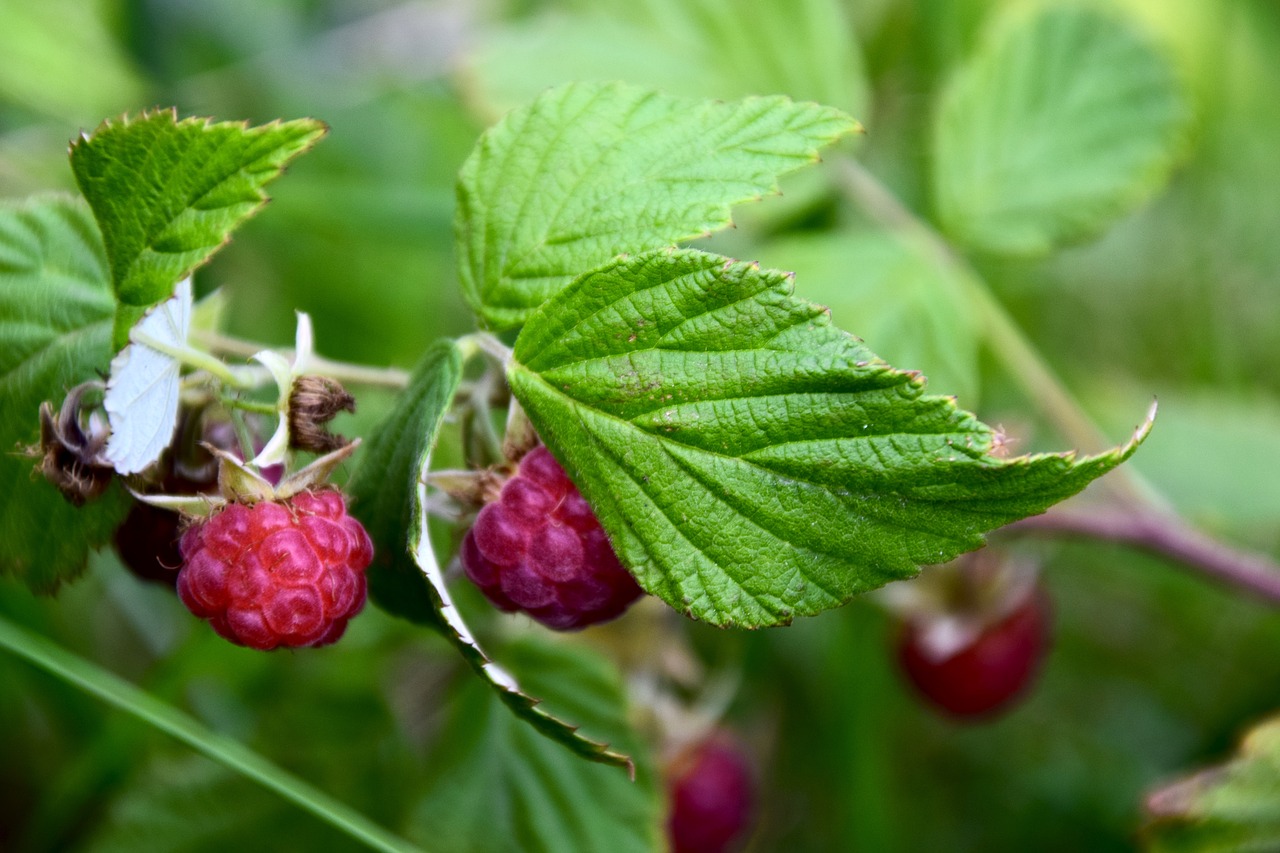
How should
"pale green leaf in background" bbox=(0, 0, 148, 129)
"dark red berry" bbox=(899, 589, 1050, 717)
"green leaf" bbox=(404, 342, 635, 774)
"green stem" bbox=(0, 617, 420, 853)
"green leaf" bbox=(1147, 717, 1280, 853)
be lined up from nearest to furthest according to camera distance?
"green leaf" bbox=(404, 342, 635, 774) → "green stem" bbox=(0, 617, 420, 853) → "green leaf" bbox=(1147, 717, 1280, 853) → "dark red berry" bbox=(899, 589, 1050, 717) → "pale green leaf in background" bbox=(0, 0, 148, 129)

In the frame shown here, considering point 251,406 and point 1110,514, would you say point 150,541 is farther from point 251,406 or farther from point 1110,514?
point 1110,514

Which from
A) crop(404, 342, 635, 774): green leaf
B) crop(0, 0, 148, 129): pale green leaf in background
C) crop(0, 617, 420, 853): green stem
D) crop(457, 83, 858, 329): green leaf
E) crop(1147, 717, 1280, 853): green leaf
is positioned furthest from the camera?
crop(0, 0, 148, 129): pale green leaf in background

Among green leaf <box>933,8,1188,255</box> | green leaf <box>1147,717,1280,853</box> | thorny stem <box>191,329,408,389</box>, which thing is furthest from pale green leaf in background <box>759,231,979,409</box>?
thorny stem <box>191,329,408,389</box>

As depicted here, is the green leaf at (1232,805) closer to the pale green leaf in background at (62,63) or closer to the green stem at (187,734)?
the green stem at (187,734)

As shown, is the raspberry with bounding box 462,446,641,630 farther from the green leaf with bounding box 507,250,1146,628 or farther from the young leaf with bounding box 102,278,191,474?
the young leaf with bounding box 102,278,191,474

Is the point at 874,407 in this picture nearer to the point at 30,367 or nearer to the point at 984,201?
the point at 30,367
